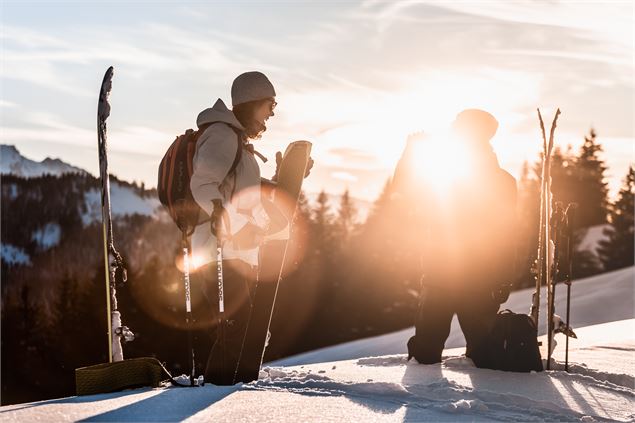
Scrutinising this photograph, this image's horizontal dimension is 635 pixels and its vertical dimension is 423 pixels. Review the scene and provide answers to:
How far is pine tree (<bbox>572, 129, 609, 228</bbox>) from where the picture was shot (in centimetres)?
5466

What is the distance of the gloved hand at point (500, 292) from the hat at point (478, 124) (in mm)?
1288

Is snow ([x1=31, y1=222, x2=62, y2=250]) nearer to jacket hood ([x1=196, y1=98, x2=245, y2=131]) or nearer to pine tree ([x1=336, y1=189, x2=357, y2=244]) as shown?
pine tree ([x1=336, y1=189, x2=357, y2=244])

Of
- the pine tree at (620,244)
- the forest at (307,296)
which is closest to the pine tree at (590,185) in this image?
the forest at (307,296)

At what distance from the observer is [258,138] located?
17.5ft

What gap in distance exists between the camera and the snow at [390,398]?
3.89m

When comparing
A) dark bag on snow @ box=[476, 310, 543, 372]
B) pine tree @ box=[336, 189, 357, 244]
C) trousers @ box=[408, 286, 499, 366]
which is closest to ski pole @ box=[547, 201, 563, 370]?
dark bag on snow @ box=[476, 310, 543, 372]

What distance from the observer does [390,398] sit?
15.3 feet

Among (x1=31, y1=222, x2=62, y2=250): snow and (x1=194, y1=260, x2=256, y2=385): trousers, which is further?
(x1=31, y1=222, x2=62, y2=250): snow

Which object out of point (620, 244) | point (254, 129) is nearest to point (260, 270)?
point (254, 129)

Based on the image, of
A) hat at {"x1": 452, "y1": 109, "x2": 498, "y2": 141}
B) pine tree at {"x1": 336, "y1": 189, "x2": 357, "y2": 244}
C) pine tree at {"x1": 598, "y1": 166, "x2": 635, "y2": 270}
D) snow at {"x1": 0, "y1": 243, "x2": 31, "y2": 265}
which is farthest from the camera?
snow at {"x1": 0, "y1": 243, "x2": 31, "y2": 265}

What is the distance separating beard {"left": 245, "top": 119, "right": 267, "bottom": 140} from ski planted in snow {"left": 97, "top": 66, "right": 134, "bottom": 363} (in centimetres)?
138

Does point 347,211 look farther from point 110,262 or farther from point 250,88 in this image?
point 250,88

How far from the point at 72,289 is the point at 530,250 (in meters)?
39.5

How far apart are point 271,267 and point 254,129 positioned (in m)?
1.05
